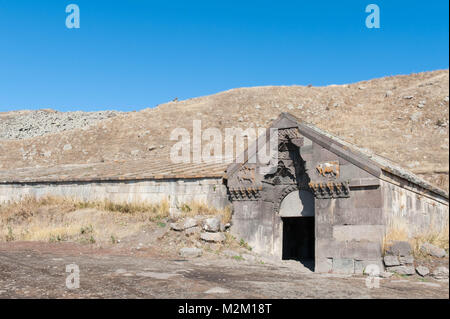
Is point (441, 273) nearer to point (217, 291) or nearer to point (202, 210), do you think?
point (217, 291)

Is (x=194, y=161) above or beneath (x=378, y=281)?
above

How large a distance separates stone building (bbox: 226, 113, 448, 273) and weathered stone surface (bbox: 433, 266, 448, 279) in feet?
4.31

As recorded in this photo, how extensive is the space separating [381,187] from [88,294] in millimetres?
7773

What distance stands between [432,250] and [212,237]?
6.16 m

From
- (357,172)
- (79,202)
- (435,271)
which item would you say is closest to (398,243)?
(435,271)

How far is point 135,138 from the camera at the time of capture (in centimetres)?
3931

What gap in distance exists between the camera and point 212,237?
1352cm

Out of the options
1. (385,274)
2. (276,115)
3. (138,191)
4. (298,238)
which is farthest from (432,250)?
(276,115)

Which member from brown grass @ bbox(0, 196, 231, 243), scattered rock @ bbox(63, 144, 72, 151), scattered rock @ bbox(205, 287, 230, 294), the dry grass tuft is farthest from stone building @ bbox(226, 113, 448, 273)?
scattered rock @ bbox(63, 144, 72, 151)

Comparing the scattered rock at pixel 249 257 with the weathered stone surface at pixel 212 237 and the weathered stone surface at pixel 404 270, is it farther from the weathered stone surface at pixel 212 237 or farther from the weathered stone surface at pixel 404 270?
the weathered stone surface at pixel 404 270

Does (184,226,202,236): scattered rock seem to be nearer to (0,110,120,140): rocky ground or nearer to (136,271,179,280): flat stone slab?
(136,271,179,280): flat stone slab

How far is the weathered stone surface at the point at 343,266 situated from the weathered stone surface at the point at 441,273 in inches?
79.6

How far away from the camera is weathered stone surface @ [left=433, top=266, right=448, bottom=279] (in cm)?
1004
